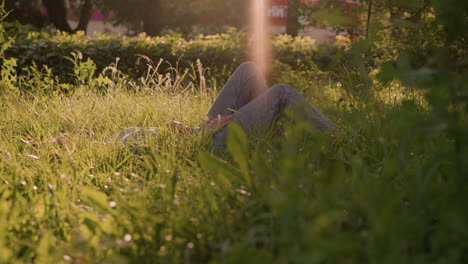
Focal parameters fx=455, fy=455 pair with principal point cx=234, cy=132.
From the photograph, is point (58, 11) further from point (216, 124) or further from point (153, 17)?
point (216, 124)

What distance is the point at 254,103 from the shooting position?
328cm

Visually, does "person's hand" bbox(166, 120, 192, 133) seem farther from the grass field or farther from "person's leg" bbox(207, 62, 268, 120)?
"person's leg" bbox(207, 62, 268, 120)

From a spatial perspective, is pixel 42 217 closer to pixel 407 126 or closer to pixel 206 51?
pixel 407 126

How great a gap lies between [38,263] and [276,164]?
47.1 inches

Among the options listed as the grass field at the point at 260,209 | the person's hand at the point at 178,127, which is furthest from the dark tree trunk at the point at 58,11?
the grass field at the point at 260,209

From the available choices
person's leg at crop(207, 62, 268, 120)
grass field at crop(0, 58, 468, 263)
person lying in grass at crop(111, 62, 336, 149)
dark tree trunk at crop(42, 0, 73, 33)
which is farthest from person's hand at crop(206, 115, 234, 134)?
dark tree trunk at crop(42, 0, 73, 33)

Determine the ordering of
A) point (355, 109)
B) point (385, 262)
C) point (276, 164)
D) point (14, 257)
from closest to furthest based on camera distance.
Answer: point (385, 262), point (14, 257), point (276, 164), point (355, 109)

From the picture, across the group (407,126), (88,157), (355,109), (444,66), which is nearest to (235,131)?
(407,126)

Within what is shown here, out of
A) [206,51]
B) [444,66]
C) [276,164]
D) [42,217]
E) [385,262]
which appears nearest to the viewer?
[385,262]

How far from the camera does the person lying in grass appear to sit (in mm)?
3008

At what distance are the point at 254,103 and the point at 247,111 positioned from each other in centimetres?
8

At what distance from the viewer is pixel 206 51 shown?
767 cm

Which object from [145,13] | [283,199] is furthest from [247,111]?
[145,13]

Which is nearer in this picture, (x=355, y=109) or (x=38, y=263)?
(x=38, y=263)
